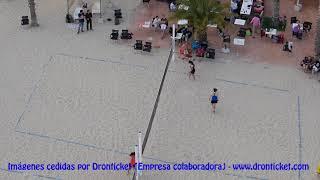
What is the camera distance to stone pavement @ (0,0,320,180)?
23.3 m

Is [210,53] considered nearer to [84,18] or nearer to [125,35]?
[125,35]

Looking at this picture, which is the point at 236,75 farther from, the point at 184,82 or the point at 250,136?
the point at 250,136

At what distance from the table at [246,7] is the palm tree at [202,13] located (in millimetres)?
3389

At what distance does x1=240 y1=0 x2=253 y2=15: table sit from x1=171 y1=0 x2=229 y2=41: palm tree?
3389mm

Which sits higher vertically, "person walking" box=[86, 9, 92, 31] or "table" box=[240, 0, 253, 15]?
"table" box=[240, 0, 253, 15]

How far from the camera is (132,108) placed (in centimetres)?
2575

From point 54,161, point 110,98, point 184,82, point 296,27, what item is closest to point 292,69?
point 296,27

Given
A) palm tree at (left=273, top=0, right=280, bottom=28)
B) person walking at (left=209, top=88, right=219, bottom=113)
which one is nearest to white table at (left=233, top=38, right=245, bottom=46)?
palm tree at (left=273, top=0, right=280, bottom=28)

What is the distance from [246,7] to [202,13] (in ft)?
15.6

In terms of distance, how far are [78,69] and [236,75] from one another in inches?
298

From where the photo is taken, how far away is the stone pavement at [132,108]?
23344 millimetres

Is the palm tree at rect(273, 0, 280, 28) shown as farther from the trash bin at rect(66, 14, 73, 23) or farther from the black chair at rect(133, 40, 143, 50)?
the trash bin at rect(66, 14, 73, 23)

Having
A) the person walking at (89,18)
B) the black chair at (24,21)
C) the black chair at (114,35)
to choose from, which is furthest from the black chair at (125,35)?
the black chair at (24,21)

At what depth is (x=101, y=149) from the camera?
2352cm
